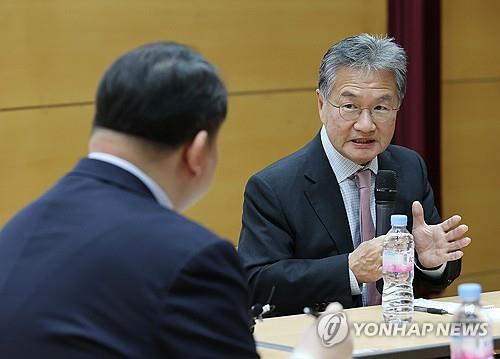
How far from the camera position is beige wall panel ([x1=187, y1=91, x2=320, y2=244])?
5.23 m

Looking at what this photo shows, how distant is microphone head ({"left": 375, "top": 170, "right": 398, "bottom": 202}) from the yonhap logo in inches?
40.7

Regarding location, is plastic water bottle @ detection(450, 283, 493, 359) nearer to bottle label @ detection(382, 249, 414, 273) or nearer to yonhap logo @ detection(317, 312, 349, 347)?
yonhap logo @ detection(317, 312, 349, 347)

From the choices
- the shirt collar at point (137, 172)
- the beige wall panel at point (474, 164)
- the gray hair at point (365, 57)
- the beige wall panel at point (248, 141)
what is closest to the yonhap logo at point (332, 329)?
the shirt collar at point (137, 172)

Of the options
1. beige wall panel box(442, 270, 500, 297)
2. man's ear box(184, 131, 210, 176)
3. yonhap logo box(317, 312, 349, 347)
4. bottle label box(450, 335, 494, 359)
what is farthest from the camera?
beige wall panel box(442, 270, 500, 297)

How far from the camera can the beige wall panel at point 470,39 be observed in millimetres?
5844

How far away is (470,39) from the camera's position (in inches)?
233

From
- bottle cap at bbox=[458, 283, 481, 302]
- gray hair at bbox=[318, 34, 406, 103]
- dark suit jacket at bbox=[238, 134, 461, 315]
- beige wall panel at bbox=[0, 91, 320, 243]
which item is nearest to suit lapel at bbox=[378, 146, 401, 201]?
dark suit jacket at bbox=[238, 134, 461, 315]

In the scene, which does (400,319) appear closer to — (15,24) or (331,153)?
(331,153)

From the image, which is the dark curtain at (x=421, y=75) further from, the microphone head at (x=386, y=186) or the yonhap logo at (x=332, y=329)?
the yonhap logo at (x=332, y=329)

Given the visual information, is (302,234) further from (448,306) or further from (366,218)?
(448,306)

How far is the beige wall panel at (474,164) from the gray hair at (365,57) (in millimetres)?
2394

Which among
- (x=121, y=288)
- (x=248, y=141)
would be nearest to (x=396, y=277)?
(x=121, y=288)

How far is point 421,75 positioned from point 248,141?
103 centimetres

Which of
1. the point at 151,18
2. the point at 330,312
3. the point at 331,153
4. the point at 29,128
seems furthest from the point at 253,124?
the point at 330,312
